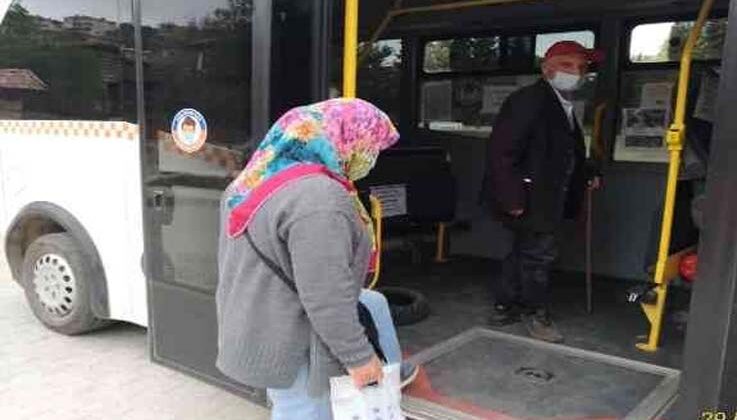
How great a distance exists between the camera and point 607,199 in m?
4.94

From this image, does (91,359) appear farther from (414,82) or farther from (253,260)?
(414,82)

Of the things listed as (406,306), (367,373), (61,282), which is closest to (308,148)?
(367,373)

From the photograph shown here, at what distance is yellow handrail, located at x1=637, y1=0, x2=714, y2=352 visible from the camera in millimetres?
3055

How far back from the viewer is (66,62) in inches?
164

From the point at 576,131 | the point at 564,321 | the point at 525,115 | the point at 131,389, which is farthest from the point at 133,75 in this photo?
the point at 564,321

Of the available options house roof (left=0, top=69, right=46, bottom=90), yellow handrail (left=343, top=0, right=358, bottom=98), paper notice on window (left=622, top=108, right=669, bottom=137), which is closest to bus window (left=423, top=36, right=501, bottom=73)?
paper notice on window (left=622, top=108, right=669, bottom=137)

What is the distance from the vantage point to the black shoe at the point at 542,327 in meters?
3.66

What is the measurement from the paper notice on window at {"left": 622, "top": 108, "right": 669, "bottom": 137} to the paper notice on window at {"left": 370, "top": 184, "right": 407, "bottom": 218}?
159 centimetres

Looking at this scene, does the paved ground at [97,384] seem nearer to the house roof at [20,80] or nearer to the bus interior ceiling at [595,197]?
the bus interior ceiling at [595,197]

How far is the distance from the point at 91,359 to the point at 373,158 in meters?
2.85

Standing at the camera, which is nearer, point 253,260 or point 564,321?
point 253,260

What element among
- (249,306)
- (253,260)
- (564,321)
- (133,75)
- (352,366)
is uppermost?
(133,75)

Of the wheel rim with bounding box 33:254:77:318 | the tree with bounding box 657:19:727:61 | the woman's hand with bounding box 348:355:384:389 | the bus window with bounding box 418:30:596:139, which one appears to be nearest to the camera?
the woman's hand with bounding box 348:355:384:389

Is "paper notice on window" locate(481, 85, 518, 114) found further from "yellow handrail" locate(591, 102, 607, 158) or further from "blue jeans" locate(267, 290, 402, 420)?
"blue jeans" locate(267, 290, 402, 420)
